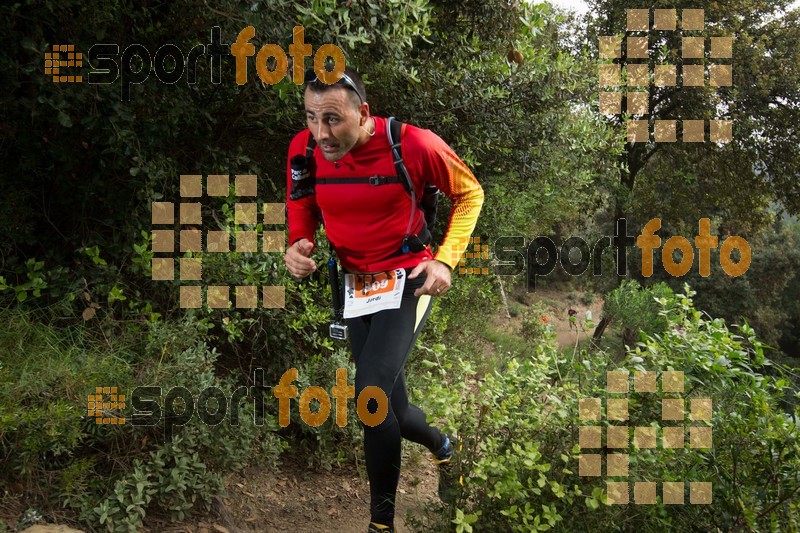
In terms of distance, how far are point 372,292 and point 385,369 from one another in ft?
1.63

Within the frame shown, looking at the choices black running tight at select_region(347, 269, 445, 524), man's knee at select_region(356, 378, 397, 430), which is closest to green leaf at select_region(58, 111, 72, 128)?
black running tight at select_region(347, 269, 445, 524)

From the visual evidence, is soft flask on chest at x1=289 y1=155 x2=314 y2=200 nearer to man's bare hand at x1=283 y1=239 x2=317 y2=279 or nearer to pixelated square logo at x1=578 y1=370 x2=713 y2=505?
man's bare hand at x1=283 y1=239 x2=317 y2=279

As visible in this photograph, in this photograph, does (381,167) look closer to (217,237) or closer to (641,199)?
(217,237)

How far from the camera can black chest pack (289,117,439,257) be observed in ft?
11.0

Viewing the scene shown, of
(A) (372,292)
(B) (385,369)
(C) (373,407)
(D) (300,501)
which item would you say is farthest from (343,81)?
(D) (300,501)

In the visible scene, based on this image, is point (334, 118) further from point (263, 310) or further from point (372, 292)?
point (263, 310)

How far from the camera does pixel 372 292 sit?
11.7 feet

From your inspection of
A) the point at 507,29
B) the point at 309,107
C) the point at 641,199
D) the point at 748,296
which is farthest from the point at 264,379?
the point at 748,296

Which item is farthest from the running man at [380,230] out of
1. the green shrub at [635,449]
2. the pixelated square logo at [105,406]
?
the pixelated square logo at [105,406]

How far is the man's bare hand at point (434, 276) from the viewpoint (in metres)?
3.21

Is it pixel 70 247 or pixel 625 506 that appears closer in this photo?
pixel 625 506

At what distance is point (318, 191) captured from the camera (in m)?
3.51

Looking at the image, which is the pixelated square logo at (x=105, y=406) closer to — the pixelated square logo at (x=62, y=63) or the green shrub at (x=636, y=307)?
the pixelated square logo at (x=62, y=63)

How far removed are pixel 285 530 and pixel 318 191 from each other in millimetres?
2580
